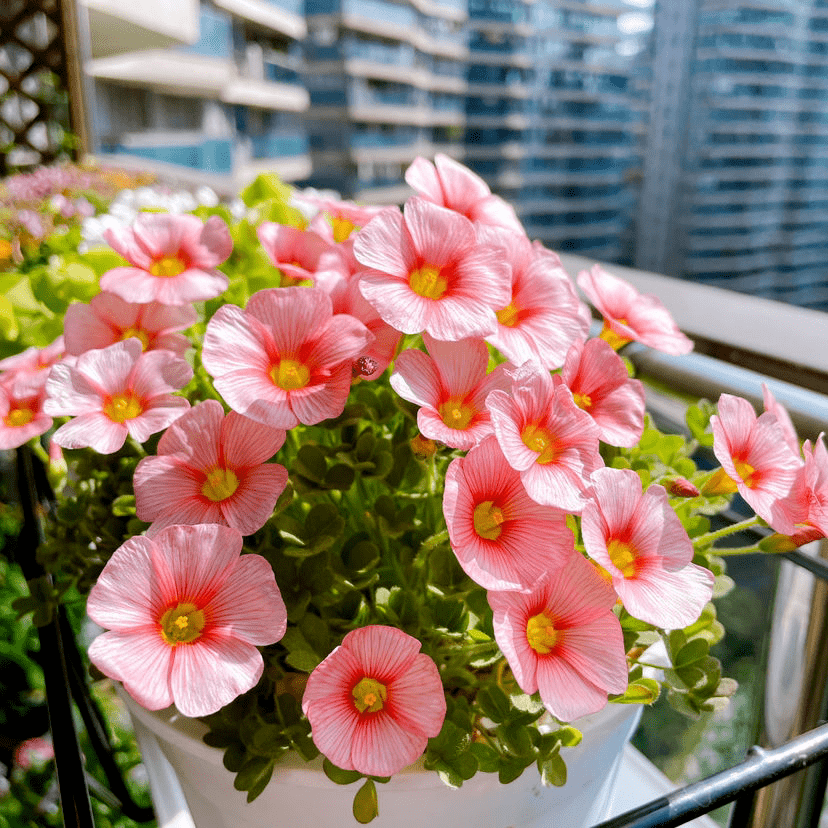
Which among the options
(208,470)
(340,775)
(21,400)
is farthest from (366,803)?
(21,400)

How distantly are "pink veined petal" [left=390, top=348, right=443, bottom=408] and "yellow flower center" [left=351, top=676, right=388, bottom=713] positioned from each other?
8 cm

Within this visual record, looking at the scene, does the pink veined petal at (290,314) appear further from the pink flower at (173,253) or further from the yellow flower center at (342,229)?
the yellow flower center at (342,229)

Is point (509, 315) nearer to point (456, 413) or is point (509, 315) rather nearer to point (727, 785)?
point (456, 413)

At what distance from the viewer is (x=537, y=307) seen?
0.92 feet

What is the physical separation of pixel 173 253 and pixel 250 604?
184mm

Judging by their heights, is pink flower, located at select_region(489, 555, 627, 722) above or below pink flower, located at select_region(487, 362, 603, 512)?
below

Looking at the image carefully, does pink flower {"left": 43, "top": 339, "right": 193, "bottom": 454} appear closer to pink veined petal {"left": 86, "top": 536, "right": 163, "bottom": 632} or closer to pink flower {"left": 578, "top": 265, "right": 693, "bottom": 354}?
pink veined petal {"left": 86, "top": 536, "right": 163, "bottom": 632}

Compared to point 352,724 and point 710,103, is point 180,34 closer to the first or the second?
point 352,724

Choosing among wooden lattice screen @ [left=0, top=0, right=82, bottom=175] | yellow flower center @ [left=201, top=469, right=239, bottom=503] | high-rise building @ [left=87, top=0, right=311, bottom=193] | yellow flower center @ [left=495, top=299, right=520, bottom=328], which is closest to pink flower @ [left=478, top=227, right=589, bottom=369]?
yellow flower center @ [left=495, top=299, right=520, bottom=328]

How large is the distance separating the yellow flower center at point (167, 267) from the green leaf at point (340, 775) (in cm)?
21

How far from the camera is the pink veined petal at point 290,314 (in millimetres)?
249

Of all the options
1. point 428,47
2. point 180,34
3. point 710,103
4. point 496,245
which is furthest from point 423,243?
point 710,103

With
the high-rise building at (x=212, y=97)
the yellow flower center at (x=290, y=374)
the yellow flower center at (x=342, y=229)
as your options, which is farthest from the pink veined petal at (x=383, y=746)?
the high-rise building at (x=212, y=97)

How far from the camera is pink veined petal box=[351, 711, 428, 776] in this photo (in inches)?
8.1
